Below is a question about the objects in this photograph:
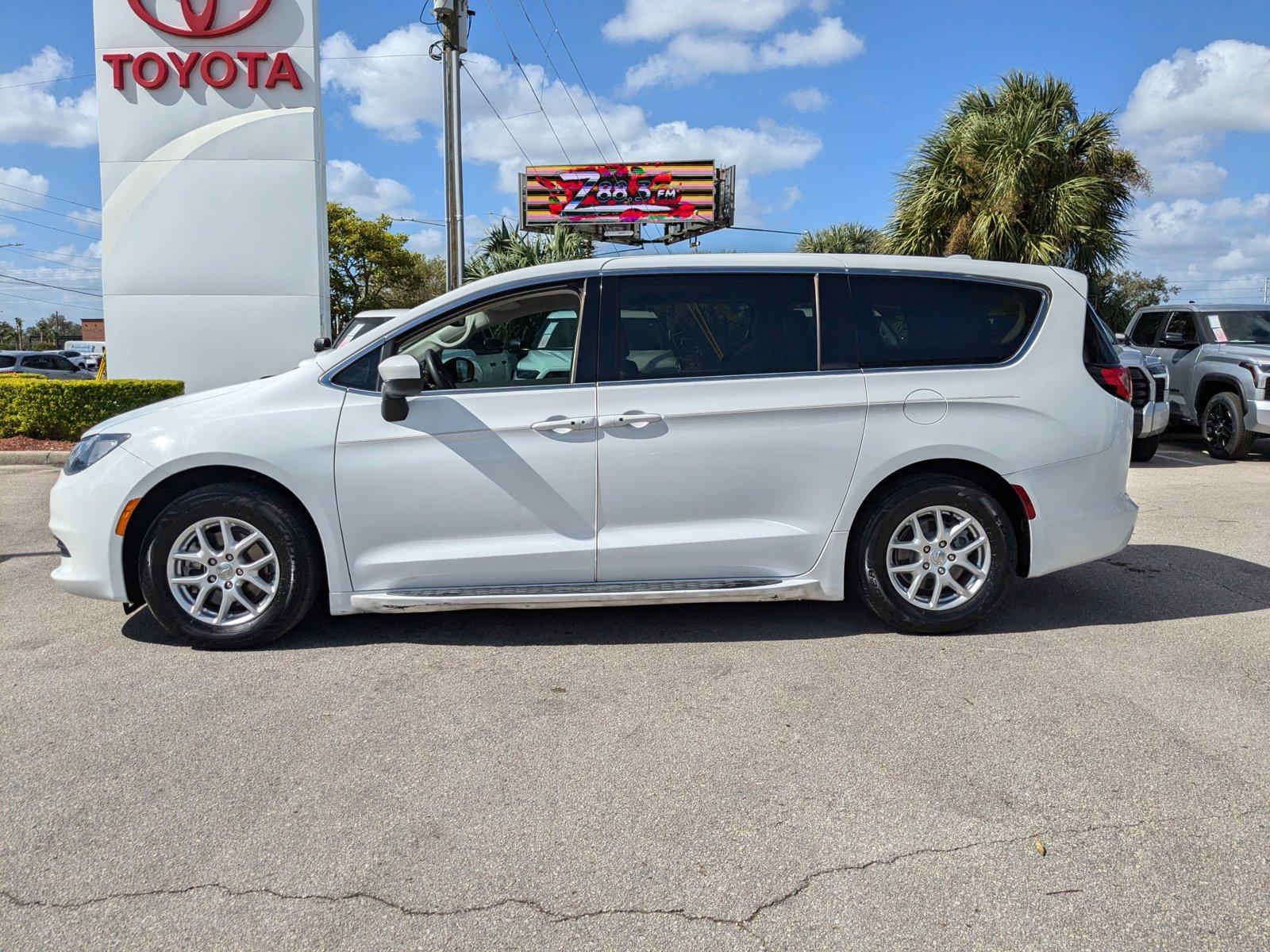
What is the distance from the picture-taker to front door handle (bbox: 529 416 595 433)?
4582 millimetres

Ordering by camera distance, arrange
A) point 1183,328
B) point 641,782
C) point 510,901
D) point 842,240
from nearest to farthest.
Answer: point 510,901
point 641,782
point 1183,328
point 842,240

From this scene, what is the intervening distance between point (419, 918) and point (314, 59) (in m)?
13.9

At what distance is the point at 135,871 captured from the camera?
2807mm

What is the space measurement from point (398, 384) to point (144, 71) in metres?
12.1

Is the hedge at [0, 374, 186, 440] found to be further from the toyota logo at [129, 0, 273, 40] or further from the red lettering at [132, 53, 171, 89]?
the toyota logo at [129, 0, 273, 40]

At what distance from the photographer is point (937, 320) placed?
16.1 feet

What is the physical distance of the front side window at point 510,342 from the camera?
4684 mm

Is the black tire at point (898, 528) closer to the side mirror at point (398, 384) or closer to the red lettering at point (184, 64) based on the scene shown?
the side mirror at point (398, 384)

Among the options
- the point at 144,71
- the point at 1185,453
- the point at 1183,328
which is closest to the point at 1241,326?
the point at 1183,328

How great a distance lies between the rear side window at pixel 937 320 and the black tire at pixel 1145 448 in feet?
25.9

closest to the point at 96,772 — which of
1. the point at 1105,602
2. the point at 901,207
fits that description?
the point at 1105,602

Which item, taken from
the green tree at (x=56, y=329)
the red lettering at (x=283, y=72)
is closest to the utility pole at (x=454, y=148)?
the red lettering at (x=283, y=72)

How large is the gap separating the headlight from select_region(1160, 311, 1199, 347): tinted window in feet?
40.2

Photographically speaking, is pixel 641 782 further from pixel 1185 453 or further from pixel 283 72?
pixel 283 72
